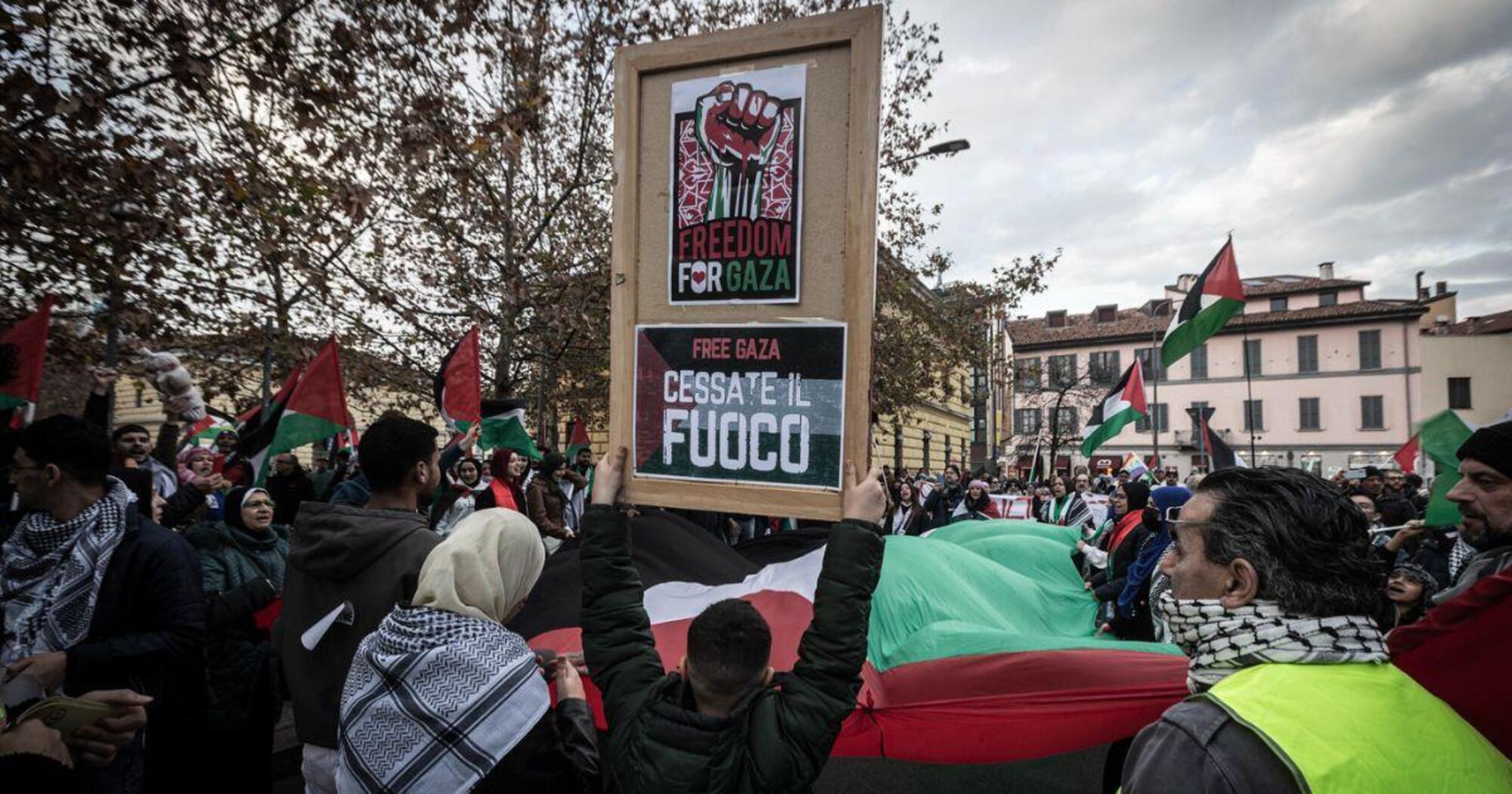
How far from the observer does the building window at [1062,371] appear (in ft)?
146

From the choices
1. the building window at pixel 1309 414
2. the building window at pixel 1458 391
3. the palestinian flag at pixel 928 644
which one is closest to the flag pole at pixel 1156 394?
the building window at pixel 1309 414

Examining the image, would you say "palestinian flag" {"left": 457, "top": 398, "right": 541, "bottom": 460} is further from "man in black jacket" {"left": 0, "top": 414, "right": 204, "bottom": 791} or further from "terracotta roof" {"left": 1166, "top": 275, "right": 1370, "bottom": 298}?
"terracotta roof" {"left": 1166, "top": 275, "right": 1370, "bottom": 298}

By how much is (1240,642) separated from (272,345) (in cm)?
971

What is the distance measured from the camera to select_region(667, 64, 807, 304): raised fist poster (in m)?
2.17

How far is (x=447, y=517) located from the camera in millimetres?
7492

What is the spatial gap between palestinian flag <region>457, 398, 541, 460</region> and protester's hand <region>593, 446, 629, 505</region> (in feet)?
20.7

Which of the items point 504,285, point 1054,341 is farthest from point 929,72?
point 1054,341

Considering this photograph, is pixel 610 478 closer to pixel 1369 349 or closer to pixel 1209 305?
pixel 1209 305

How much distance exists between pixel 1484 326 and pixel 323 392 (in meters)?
64.4

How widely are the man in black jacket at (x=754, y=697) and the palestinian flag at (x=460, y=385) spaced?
495 centimetres

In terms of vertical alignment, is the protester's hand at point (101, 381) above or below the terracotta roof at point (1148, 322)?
below

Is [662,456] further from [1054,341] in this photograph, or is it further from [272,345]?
[1054,341]

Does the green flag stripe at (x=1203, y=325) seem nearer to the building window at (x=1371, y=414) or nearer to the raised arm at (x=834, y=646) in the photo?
the raised arm at (x=834, y=646)

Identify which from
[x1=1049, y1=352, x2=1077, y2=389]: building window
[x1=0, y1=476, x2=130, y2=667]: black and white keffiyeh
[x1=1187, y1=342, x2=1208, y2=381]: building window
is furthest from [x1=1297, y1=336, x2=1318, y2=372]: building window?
[x1=0, y1=476, x2=130, y2=667]: black and white keffiyeh
